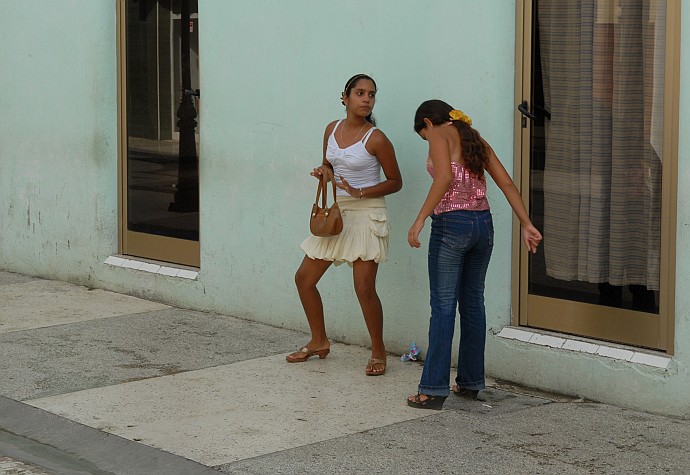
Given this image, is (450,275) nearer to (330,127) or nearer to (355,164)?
(355,164)

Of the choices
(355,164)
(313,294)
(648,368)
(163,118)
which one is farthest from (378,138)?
(163,118)

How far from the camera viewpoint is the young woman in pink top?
6.50 meters

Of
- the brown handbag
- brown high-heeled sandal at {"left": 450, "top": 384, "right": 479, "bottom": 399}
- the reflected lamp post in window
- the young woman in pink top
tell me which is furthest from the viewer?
the reflected lamp post in window

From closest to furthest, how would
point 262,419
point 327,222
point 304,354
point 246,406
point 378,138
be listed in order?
point 262,419 → point 246,406 → point 327,222 → point 378,138 → point 304,354

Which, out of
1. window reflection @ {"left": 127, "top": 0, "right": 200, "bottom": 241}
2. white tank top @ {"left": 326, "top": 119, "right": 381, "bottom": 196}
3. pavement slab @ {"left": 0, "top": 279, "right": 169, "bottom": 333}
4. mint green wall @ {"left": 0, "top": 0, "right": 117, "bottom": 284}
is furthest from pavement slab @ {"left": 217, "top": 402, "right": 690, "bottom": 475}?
mint green wall @ {"left": 0, "top": 0, "right": 117, "bottom": 284}

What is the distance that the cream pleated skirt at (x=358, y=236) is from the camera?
24.1 ft

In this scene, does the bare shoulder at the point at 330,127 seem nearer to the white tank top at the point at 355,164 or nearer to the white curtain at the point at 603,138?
the white tank top at the point at 355,164

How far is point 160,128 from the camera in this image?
9.98 metres

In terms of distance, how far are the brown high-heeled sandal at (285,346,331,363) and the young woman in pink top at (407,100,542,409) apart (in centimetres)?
117

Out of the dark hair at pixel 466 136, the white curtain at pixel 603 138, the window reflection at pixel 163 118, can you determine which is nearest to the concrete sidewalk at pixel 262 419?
the white curtain at pixel 603 138

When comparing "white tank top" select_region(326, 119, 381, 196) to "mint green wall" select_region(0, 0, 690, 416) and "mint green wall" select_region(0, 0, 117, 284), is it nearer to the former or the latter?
"mint green wall" select_region(0, 0, 690, 416)

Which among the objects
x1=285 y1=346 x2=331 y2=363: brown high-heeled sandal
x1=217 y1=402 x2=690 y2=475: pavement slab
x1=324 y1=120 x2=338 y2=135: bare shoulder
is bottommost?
x1=217 y1=402 x2=690 y2=475: pavement slab

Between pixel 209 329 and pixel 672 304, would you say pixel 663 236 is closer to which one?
pixel 672 304

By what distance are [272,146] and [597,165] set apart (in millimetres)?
2597
